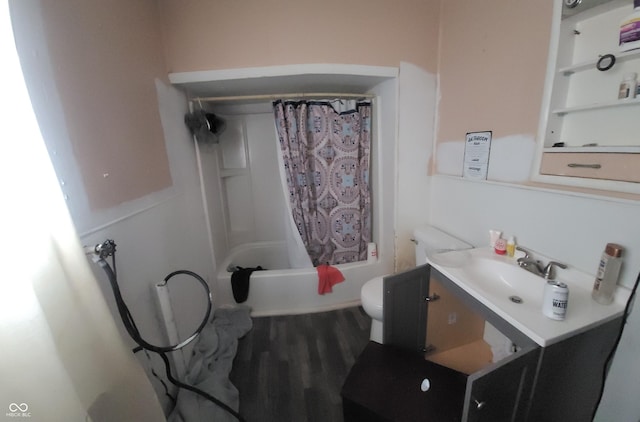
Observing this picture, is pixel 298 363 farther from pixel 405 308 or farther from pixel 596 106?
pixel 596 106

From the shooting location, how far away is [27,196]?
55cm

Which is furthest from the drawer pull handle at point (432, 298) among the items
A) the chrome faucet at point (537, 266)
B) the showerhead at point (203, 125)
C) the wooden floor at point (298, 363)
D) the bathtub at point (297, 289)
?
the showerhead at point (203, 125)

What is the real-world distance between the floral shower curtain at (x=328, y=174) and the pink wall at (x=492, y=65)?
27.4 inches

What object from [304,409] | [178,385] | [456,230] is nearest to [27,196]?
[178,385]

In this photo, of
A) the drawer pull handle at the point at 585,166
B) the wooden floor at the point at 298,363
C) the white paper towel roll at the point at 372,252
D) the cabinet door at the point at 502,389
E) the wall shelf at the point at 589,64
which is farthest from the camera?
the white paper towel roll at the point at 372,252

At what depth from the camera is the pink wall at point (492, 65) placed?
3.50ft

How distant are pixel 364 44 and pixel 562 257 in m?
1.61

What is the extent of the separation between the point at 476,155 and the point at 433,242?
596 mm

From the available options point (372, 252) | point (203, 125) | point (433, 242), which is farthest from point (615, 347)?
point (203, 125)

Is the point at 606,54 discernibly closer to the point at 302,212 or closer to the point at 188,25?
the point at 302,212

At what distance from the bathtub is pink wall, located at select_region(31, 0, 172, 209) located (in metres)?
1.08

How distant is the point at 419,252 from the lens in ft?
5.83

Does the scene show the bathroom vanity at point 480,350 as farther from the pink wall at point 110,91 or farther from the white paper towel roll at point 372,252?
the pink wall at point 110,91

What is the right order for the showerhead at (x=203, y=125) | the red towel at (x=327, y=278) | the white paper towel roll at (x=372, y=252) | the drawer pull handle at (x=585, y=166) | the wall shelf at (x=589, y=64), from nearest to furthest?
the wall shelf at (x=589, y=64)
the drawer pull handle at (x=585, y=166)
the showerhead at (x=203, y=125)
the red towel at (x=327, y=278)
the white paper towel roll at (x=372, y=252)
